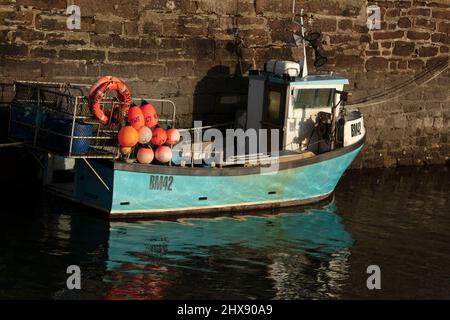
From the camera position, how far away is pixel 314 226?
1680 cm

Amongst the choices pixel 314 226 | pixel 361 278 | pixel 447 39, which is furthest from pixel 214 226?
pixel 447 39

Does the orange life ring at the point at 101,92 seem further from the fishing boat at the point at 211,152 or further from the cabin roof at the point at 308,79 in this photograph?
the cabin roof at the point at 308,79

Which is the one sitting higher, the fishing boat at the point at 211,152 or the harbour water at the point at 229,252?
the fishing boat at the point at 211,152

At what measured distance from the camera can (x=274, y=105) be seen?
17.9 meters

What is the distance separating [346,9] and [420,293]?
339 inches

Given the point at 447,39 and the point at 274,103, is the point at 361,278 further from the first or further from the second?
the point at 447,39

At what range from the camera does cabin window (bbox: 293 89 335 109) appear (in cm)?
1772

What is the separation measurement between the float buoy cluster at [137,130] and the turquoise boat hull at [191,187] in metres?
0.22

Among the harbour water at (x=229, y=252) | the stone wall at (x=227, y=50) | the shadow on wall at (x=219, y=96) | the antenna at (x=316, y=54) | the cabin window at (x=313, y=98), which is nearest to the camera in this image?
the harbour water at (x=229, y=252)

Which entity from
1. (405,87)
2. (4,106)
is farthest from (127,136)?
(405,87)

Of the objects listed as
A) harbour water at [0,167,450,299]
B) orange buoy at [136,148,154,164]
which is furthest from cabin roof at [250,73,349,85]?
orange buoy at [136,148,154,164]

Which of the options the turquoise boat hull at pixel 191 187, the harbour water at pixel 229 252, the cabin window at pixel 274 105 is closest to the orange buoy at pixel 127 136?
the turquoise boat hull at pixel 191 187

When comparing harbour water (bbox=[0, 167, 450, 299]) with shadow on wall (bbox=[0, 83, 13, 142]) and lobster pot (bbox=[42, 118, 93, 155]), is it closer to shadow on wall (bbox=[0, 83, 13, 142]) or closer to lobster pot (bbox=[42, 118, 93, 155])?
shadow on wall (bbox=[0, 83, 13, 142])

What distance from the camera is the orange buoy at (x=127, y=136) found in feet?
50.9
